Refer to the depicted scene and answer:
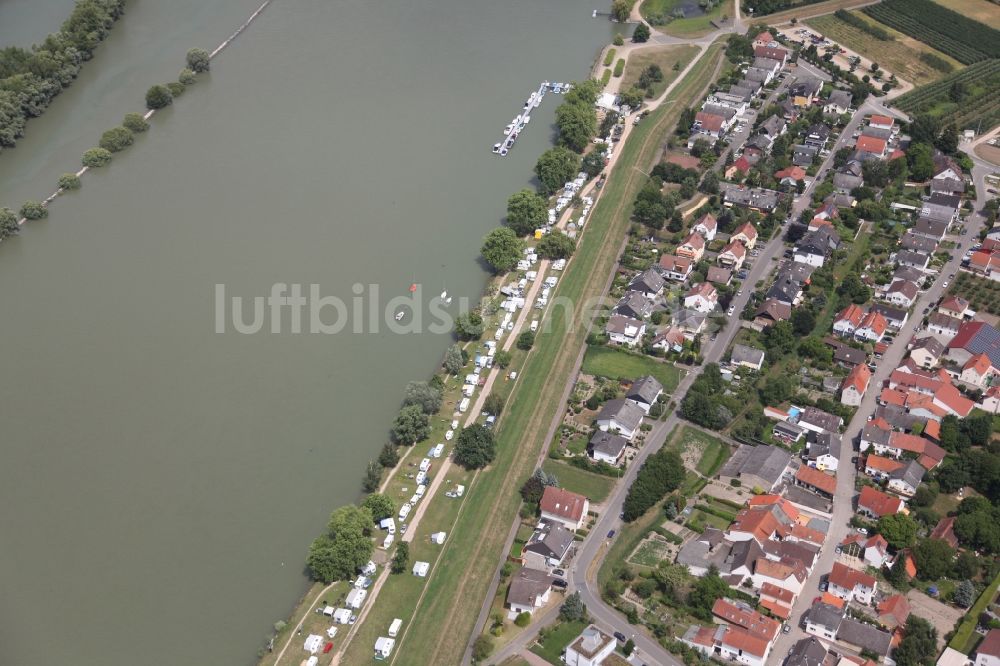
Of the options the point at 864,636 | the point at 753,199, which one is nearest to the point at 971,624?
the point at 864,636

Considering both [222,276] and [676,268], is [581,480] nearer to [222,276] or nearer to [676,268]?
[676,268]

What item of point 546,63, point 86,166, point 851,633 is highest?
point 546,63

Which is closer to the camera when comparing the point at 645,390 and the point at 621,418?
the point at 621,418

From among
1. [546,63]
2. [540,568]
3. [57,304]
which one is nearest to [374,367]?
[540,568]

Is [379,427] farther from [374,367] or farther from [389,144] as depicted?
[389,144]

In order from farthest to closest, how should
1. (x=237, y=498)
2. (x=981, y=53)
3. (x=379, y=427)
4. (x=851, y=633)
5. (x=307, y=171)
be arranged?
(x=981, y=53), (x=307, y=171), (x=379, y=427), (x=237, y=498), (x=851, y=633)

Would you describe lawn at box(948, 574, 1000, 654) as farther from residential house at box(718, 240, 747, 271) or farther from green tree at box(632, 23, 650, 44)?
green tree at box(632, 23, 650, 44)

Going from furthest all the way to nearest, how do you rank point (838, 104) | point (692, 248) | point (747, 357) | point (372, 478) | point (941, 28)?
1. point (941, 28)
2. point (838, 104)
3. point (692, 248)
4. point (747, 357)
5. point (372, 478)
